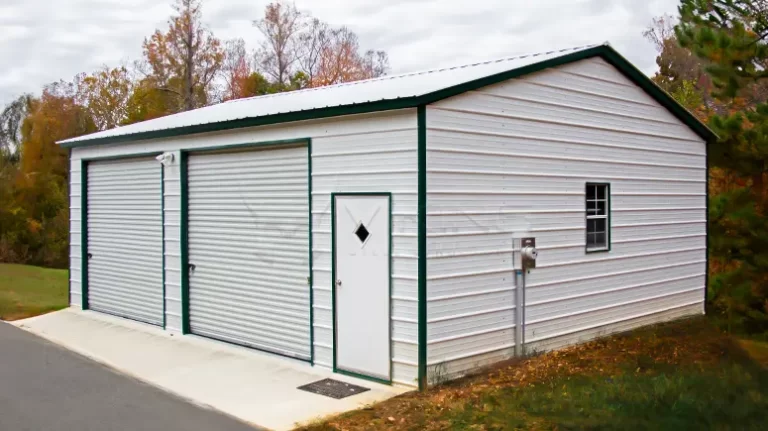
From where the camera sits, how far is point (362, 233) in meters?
8.48

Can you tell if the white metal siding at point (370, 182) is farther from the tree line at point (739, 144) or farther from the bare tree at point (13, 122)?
the bare tree at point (13, 122)

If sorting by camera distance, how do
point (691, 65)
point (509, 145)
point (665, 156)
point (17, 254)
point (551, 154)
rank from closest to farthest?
1. point (509, 145)
2. point (551, 154)
3. point (665, 156)
4. point (17, 254)
5. point (691, 65)

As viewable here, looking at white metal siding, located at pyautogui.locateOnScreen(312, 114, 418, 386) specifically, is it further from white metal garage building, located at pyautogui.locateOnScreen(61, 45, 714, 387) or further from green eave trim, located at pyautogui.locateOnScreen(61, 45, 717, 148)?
green eave trim, located at pyautogui.locateOnScreen(61, 45, 717, 148)

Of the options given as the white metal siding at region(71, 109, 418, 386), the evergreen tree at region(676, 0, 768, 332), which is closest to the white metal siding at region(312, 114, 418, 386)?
the white metal siding at region(71, 109, 418, 386)

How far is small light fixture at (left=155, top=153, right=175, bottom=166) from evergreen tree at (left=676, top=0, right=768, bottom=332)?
7.76 m

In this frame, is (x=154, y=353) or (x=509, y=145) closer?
(x=509, y=145)

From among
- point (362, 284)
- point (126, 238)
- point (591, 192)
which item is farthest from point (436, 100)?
point (126, 238)

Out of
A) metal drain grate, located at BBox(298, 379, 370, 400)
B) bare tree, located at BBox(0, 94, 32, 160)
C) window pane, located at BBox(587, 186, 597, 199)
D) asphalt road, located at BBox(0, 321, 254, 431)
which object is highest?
bare tree, located at BBox(0, 94, 32, 160)

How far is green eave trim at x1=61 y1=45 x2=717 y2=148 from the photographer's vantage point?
8.02 meters

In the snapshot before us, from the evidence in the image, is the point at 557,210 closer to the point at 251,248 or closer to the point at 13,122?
the point at 251,248

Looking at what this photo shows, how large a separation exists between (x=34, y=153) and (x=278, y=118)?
73.7 feet

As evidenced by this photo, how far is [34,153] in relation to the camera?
28.5m

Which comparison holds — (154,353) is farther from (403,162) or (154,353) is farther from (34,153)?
(34,153)

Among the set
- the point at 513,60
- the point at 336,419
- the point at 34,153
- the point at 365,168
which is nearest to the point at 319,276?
the point at 365,168
